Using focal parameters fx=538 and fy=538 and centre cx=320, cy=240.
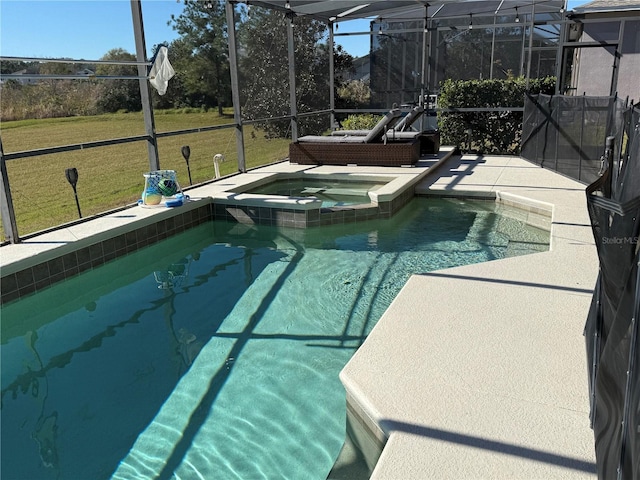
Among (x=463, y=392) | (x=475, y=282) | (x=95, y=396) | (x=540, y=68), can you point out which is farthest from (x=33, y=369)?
(x=540, y=68)

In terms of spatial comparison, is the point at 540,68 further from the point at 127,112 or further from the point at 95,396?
the point at 95,396

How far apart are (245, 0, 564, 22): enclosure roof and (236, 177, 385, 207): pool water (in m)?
2.91

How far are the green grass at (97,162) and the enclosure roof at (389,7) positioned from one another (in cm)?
325

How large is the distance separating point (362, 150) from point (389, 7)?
3188 millimetres

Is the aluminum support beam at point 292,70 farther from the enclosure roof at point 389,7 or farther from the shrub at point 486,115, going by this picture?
the shrub at point 486,115

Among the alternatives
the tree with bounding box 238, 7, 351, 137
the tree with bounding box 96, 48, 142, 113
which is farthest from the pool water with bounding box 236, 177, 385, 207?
the tree with bounding box 96, 48, 142, 113

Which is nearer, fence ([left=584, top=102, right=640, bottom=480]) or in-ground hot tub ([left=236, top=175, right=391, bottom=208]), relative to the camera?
fence ([left=584, top=102, right=640, bottom=480])

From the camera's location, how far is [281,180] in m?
9.13

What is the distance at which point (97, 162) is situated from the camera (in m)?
14.5

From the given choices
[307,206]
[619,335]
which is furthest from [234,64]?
[619,335]

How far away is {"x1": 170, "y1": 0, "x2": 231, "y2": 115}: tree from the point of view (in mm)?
12531

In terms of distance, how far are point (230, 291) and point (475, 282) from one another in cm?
213

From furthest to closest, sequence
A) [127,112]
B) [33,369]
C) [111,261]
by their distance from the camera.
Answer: [127,112] < [111,261] < [33,369]

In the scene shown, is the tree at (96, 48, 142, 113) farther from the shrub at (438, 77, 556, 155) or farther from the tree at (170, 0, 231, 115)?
the shrub at (438, 77, 556, 155)
